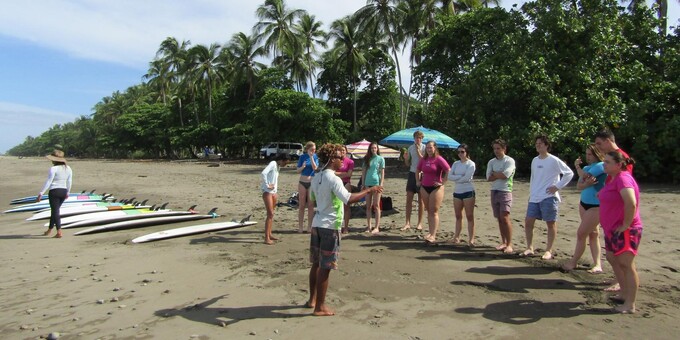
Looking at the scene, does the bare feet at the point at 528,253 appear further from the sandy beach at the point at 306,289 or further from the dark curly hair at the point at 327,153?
the dark curly hair at the point at 327,153

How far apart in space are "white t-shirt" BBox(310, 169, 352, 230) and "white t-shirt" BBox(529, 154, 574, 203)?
121 inches

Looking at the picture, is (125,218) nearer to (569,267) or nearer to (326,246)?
(326,246)

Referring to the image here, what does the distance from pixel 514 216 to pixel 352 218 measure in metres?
3.70

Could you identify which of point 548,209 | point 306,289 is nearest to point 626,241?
point 548,209

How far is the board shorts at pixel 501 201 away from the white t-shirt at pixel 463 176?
1.37 feet

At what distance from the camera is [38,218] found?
10602 millimetres

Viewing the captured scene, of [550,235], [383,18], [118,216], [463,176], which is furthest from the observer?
[383,18]

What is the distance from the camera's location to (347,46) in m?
39.3

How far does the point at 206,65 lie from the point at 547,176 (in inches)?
1876

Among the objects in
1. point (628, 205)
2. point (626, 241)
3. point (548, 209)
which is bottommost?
point (626, 241)

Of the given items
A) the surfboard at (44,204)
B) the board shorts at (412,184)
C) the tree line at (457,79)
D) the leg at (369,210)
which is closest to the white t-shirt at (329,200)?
the leg at (369,210)

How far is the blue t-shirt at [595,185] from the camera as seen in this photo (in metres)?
4.91

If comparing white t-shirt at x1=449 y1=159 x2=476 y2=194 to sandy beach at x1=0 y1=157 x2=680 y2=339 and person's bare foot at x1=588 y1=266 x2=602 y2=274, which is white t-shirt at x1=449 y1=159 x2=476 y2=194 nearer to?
sandy beach at x1=0 y1=157 x2=680 y2=339

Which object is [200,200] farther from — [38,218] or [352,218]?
[352,218]
